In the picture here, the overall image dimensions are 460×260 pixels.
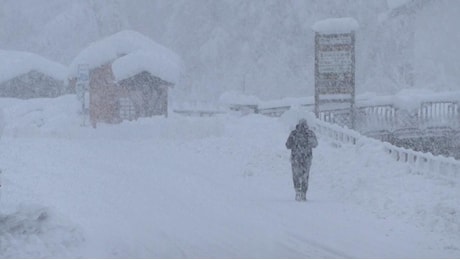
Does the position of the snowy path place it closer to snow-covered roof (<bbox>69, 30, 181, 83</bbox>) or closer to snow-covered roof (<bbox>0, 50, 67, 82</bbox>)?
snow-covered roof (<bbox>69, 30, 181, 83</bbox>)

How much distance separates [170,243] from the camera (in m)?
11.2

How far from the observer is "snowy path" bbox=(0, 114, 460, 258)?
36.6 ft

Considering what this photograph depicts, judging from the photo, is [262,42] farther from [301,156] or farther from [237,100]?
[301,156]

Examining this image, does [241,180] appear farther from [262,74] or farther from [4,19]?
[4,19]

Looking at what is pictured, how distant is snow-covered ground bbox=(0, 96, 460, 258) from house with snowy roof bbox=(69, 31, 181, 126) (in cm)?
742

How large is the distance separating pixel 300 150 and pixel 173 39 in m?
39.8

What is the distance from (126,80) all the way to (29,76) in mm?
18942

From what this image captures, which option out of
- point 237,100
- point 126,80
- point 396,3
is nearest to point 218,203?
point 126,80

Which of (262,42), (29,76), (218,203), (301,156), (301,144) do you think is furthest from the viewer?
(29,76)

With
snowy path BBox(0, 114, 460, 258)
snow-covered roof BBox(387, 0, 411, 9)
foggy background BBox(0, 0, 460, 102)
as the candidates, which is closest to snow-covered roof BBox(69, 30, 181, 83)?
snowy path BBox(0, 114, 460, 258)

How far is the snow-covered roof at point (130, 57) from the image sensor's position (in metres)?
34.0

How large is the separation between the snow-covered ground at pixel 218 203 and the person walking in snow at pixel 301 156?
0.37 meters

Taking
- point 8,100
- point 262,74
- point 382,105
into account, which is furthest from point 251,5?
point 382,105

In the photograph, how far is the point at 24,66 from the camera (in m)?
50.0
